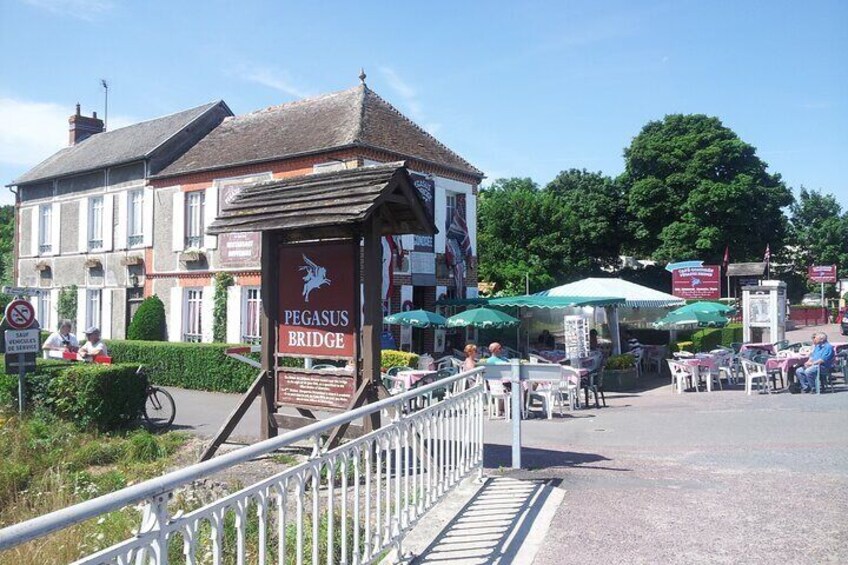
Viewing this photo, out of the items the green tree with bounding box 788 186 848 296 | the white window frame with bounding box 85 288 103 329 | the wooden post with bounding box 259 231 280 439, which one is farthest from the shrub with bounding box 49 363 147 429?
the green tree with bounding box 788 186 848 296

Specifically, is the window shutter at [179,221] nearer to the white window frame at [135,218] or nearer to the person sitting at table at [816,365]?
the white window frame at [135,218]

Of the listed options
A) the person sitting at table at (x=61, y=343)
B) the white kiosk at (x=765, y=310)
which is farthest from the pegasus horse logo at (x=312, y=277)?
the white kiosk at (x=765, y=310)

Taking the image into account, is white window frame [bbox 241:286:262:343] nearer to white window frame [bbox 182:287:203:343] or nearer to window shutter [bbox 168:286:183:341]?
white window frame [bbox 182:287:203:343]

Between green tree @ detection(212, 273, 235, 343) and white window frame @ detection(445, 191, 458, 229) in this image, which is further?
white window frame @ detection(445, 191, 458, 229)

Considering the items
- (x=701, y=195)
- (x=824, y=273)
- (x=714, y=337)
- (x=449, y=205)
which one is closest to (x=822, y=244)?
(x=824, y=273)

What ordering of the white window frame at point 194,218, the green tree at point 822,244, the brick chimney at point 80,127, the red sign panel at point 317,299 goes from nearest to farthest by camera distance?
the red sign panel at point 317,299 < the white window frame at point 194,218 < the brick chimney at point 80,127 < the green tree at point 822,244

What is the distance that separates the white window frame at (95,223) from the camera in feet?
89.8

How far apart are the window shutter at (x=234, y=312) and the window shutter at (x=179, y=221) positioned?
2951 mm

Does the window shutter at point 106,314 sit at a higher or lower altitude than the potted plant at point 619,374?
higher

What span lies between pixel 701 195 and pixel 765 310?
22766 mm

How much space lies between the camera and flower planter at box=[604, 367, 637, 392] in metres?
17.3

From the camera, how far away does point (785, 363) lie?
15539 mm

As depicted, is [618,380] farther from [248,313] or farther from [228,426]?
[228,426]

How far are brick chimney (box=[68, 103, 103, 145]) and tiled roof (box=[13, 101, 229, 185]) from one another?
0.75 m
